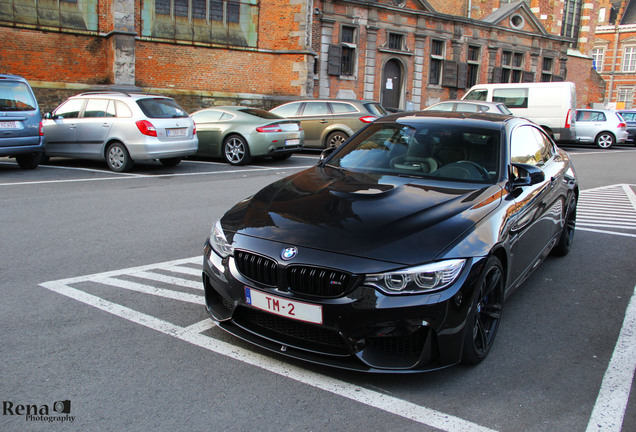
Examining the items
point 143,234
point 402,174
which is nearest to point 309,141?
point 143,234

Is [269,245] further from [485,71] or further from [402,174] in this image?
[485,71]

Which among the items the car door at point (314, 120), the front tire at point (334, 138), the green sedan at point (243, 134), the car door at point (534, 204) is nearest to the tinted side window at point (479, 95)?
the car door at point (314, 120)

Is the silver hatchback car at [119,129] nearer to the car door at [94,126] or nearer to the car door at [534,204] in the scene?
the car door at [94,126]

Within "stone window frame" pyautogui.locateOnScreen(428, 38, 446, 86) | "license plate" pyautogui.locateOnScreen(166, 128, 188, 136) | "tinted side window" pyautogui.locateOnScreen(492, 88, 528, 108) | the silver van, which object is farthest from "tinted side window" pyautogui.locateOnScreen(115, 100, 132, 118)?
"stone window frame" pyautogui.locateOnScreen(428, 38, 446, 86)

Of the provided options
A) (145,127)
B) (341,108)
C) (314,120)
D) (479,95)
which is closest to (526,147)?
(145,127)

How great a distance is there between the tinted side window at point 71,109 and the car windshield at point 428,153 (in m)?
9.06

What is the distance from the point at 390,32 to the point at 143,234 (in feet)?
82.5

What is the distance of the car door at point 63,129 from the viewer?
12188mm

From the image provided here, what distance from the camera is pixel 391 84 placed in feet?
98.0

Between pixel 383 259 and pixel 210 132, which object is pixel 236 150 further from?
pixel 383 259

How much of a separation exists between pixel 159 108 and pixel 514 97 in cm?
1606

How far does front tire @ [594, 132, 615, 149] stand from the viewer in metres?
23.8

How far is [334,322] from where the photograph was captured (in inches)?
119

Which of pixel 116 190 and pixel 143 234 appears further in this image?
pixel 116 190
